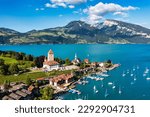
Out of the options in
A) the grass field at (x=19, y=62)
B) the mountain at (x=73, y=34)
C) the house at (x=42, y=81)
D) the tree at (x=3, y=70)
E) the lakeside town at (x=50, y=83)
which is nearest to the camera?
the lakeside town at (x=50, y=83)

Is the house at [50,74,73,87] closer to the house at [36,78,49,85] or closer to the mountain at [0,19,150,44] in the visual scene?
the house at [36,78,49,85]

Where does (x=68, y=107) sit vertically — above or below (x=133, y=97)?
above

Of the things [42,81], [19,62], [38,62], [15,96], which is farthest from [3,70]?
[15,96]

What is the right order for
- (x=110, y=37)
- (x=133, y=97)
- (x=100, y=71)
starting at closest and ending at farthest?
(x=133, y=97) → (x=100, y=71) → (x=110, y=37)

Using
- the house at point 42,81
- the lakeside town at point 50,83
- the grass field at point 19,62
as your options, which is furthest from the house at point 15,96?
the grass field at point 19,62

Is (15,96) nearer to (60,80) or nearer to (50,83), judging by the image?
A: (50,83)

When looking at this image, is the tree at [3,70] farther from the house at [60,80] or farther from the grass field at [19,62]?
the house at [60,80]

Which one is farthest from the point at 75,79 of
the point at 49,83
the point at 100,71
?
the point at 100,71

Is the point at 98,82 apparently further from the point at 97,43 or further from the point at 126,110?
the point at 97,43

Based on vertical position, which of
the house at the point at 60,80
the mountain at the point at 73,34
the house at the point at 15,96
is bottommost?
the house at the point at 60,80
